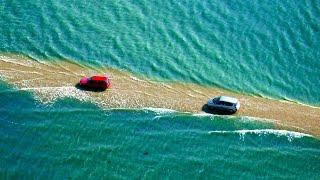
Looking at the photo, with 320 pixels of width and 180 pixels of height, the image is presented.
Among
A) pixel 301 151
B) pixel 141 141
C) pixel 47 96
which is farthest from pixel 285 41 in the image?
pixel 47 96

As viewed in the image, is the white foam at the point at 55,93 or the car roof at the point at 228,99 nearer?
the car roof at the point at 228,99

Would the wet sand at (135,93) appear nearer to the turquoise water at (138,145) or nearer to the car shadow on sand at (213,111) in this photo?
the car shadow on sand at (213,111)

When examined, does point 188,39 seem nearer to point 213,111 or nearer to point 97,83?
point 213,111

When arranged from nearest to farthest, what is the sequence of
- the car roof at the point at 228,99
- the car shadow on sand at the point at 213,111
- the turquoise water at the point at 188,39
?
1. the car roof at the point at 228,99
2. the car shadow on sand at the point at 213,111
3. the turquoise water at the point at 188,39

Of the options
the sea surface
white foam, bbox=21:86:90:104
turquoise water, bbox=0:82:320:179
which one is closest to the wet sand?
white foam, bbox=21:86:90:104

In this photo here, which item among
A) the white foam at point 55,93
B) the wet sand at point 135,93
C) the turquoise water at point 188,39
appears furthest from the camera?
the turquoise water at point 188,39

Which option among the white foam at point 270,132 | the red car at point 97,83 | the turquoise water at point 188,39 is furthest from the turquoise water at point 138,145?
the turquoise water at point 188,39

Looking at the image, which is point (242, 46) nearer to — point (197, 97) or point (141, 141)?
point (197, 97)
